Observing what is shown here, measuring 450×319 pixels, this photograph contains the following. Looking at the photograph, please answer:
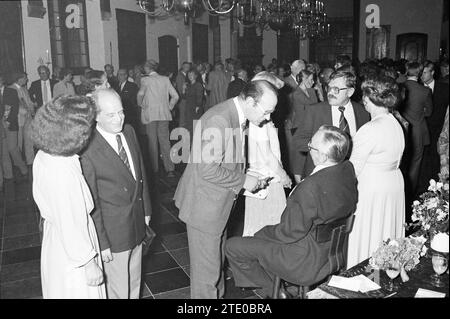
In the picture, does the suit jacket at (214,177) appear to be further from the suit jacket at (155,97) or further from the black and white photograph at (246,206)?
the suit jacket at (155,97)

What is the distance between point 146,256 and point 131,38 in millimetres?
6796

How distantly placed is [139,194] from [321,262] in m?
1.18

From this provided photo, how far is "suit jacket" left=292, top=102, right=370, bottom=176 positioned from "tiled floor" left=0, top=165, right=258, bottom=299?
1.18m

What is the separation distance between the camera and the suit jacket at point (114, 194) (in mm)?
2328

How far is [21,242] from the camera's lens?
4324mm

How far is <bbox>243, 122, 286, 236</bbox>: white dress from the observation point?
3.26 meters

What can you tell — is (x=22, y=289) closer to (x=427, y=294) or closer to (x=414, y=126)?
(x=427, y=294)

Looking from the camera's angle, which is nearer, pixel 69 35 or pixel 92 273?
pixel 92 273

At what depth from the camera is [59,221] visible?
1938 mm

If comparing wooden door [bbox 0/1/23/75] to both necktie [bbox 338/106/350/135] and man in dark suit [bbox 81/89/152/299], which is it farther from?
necktie [bbox 338/106/350/135]

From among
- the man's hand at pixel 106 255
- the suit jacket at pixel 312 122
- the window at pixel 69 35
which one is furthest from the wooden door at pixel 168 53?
the man's hand at pixel 106 255

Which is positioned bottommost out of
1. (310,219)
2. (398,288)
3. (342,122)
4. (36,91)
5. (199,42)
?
(398,288)

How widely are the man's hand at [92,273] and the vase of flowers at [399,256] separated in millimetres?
1433

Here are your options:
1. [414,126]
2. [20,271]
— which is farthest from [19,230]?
[414,126]
